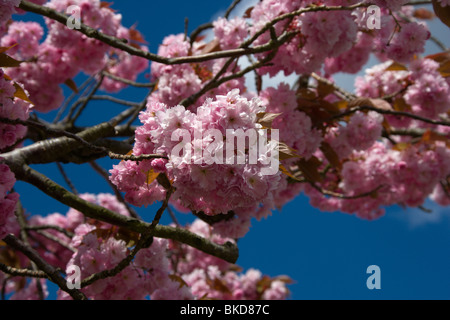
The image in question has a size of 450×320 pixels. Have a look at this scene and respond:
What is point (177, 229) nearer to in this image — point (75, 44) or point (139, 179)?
point (139, 179)

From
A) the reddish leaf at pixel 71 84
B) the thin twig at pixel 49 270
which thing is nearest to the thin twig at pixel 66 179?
the reddish leaf at pixel 71 84

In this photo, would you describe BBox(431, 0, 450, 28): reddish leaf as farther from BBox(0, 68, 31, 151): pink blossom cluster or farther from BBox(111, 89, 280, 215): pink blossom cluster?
BBox(0, 68, 31, 151): pink blossom cluster

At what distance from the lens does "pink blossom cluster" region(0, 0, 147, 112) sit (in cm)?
380

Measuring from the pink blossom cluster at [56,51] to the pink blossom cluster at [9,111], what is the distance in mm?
1942

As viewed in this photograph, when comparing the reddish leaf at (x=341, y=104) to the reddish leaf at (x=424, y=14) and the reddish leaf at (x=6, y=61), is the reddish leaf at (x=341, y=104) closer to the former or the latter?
the reddish leaf at (x=6, y=61)

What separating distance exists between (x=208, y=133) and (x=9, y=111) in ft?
3.67

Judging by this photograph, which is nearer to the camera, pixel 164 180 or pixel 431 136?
pixel 164 180

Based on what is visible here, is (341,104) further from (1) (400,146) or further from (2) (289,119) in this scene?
(1) (400,146)

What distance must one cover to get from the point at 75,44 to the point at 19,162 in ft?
6.51

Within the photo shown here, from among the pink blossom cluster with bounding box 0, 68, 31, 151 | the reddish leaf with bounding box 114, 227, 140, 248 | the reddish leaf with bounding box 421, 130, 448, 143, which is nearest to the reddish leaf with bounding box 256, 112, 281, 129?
the pink blossom cluster with bounding box 0, 68, 31, 151

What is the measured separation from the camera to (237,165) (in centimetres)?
128

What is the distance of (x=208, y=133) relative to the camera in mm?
1299

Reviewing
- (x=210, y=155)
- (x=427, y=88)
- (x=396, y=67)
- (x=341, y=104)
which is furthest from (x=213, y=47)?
(x=210, y=155)

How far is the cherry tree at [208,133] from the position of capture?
1.37 metres
